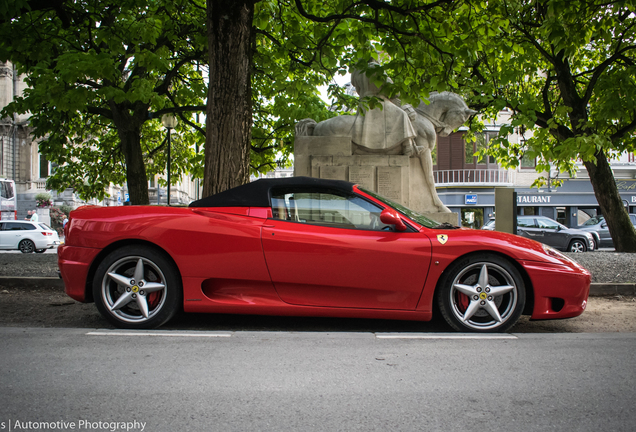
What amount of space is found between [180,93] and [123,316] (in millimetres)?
12348

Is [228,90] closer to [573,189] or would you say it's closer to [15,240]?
[15,240]

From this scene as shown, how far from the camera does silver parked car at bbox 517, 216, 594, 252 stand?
20.7m

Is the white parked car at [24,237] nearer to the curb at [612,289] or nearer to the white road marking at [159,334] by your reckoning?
the white road marking at [159,334]

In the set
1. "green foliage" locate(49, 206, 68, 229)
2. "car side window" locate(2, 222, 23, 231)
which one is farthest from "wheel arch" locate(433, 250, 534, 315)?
"green foliage" locate(49, 206, 68, 229)

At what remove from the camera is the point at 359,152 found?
10.1 m

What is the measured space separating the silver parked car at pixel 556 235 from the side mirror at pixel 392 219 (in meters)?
18.0

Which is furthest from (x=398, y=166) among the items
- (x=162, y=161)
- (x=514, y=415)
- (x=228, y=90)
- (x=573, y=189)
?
(x=573, y=189)

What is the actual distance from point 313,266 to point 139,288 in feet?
4.79

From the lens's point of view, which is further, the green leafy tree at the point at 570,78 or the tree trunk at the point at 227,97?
the green leafy tree at the point at 570,78

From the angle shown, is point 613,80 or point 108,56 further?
point 613,80

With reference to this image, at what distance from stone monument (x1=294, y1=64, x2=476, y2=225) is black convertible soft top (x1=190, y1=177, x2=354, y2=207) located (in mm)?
5209

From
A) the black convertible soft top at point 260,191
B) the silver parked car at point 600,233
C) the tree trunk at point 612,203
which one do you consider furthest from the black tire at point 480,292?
the silver parked car at point 600,233

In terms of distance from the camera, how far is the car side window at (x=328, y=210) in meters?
4.49

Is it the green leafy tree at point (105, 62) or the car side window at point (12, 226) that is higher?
the green leafy tree at point (105, 62)
